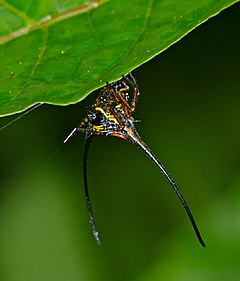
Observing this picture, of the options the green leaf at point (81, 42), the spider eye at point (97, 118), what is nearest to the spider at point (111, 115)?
the spider eye at point (97, 118)

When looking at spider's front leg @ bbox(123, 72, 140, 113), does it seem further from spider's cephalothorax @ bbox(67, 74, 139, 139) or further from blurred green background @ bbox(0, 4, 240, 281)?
blurred green background @ bbox(0, 4, 240, 281)

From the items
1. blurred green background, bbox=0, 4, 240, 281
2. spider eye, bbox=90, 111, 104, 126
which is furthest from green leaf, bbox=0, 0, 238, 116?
blurred green background, bbox=0, 4, 240, 281

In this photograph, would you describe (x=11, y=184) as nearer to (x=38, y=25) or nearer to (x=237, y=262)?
(x=237, y=262)

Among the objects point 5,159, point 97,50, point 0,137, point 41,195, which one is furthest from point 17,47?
point 41,195

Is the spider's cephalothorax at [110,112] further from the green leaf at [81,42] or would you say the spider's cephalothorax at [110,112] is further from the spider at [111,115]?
the green leaf at [81,42]

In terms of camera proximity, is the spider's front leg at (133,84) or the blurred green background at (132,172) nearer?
the spider's front leg at (133,84)
